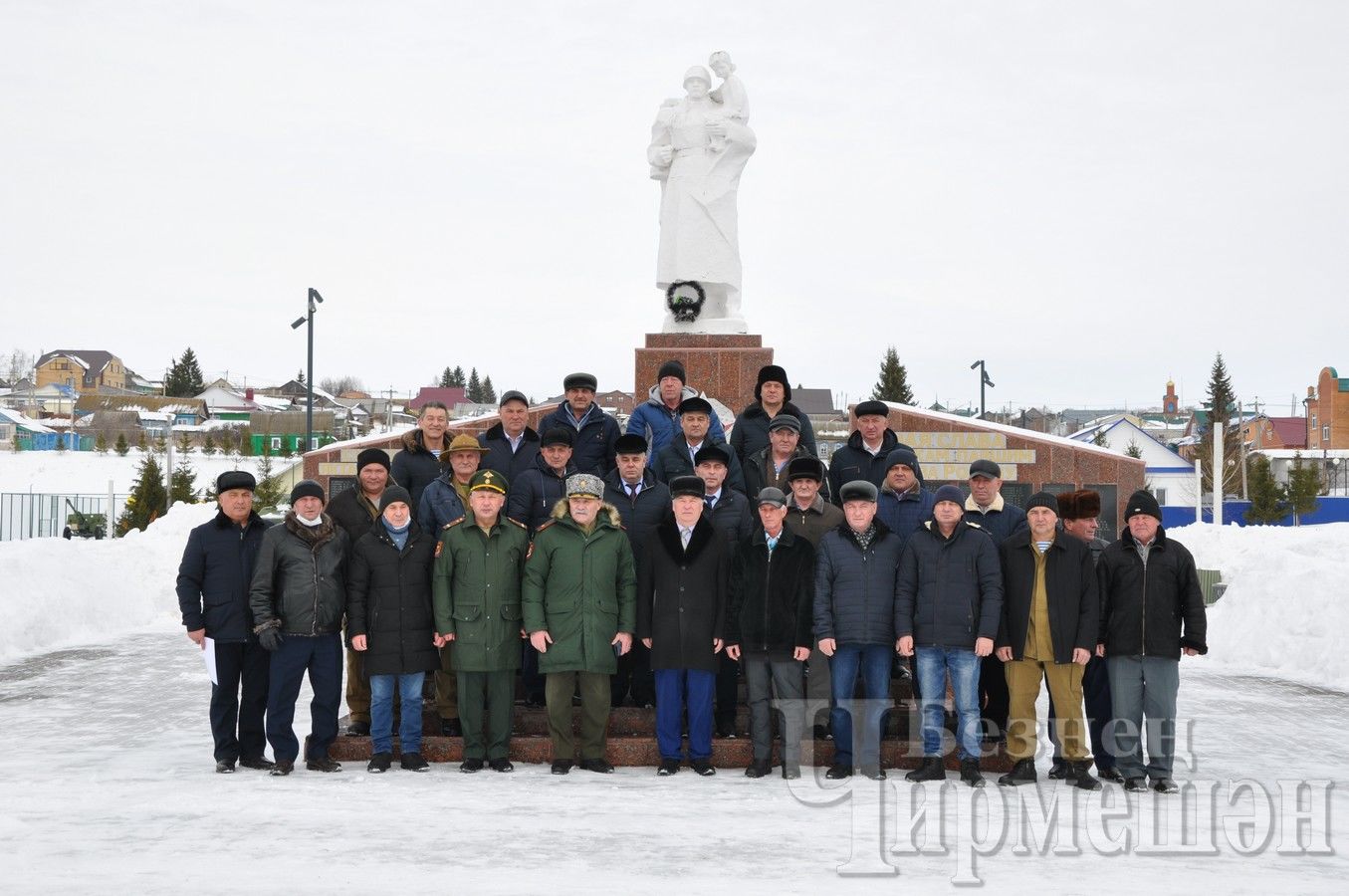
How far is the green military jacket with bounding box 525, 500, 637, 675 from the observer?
604 centimetres

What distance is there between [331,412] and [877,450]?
66192mm

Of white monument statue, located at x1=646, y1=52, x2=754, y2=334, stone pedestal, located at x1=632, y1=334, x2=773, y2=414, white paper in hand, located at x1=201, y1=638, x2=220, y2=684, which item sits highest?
white monument statue, located at x1=646, y1=52, x2=754, y2=334

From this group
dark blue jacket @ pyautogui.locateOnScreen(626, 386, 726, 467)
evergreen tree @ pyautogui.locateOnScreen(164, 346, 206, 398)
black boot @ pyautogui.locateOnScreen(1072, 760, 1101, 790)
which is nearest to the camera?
black boot @ pyautogui.locateOnScreen(1072, 760, 1101, 790)

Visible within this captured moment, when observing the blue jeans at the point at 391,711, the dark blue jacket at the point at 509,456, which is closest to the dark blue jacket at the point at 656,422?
the dark blue jacket at the point at 509,456

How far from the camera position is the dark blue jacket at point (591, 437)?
720cm

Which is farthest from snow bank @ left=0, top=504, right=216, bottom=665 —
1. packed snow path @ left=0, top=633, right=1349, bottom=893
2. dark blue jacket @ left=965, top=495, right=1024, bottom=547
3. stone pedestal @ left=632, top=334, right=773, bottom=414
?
dark blue jacket @ left=965, top=495, right=1024, bottom=547

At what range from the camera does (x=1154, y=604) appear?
5.91 m

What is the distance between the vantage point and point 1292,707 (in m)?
8.54

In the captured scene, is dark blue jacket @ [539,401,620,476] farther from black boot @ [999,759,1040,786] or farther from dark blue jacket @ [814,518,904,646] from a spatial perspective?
black boot @ [999,759,1040,786]

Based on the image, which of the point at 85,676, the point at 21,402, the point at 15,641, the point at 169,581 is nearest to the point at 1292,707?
the point at 85,676

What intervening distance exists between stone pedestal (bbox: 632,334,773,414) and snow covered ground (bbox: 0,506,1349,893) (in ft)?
20.0

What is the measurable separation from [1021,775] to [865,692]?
0.86m

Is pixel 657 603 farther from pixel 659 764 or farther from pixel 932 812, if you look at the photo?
pixel 932 812

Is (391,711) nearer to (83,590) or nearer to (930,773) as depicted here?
(930,773)
